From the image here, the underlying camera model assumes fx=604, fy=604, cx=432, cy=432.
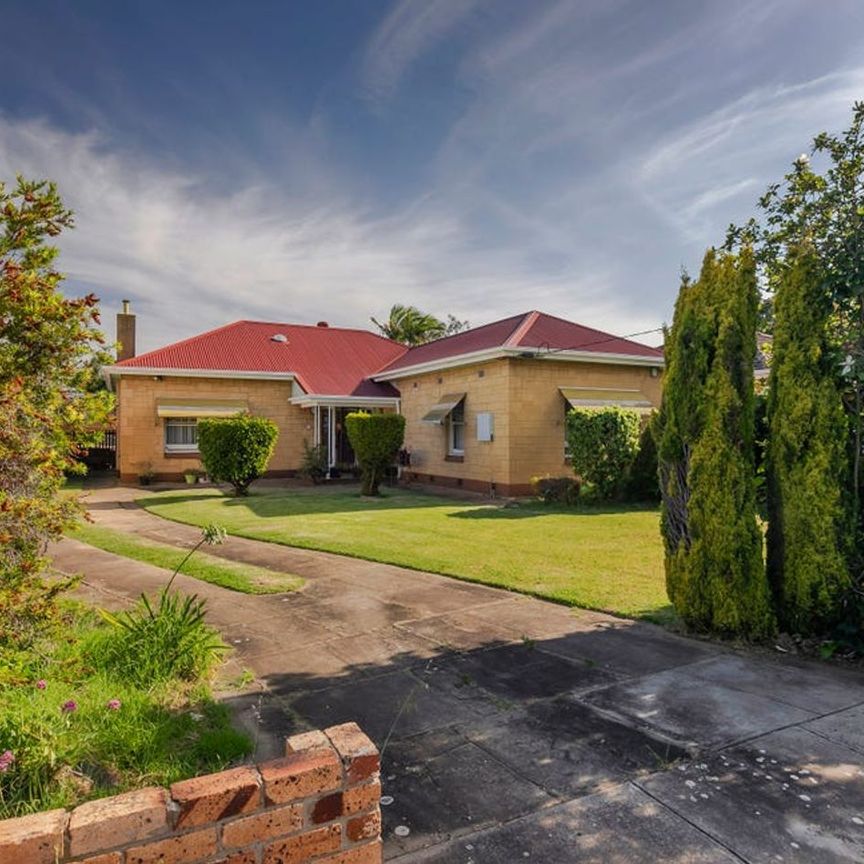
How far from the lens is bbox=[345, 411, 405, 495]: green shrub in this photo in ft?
61.0

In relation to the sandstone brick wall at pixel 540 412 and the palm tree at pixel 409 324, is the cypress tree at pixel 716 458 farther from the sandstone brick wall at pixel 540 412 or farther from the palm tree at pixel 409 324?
the palm tree at pixel 409 324

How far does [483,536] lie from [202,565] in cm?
516

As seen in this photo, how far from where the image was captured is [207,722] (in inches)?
149

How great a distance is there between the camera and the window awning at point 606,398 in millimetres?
18906

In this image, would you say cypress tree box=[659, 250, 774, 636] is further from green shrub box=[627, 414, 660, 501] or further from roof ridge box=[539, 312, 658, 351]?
roof ridge box=[539, 312, 658, 351]

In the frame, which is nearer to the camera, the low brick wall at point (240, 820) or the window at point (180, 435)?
the low brick wall at point (240, 820)

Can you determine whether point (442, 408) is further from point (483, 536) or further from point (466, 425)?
point (483, 536)

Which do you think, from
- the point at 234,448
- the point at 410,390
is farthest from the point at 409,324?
the point at 234,448

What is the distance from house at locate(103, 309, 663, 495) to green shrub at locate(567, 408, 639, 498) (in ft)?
6.40

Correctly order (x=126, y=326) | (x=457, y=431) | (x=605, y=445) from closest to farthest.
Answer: (x=605, y=445) < (x=457, y=431) < (x=126, y=326)

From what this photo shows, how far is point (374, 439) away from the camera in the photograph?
731 inches

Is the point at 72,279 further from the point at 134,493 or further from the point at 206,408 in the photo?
the point at 206,408

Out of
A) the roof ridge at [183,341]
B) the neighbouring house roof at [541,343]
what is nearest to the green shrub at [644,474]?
the neighbouring house roof at [541,343]

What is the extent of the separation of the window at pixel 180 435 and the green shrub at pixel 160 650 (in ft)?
65.8
